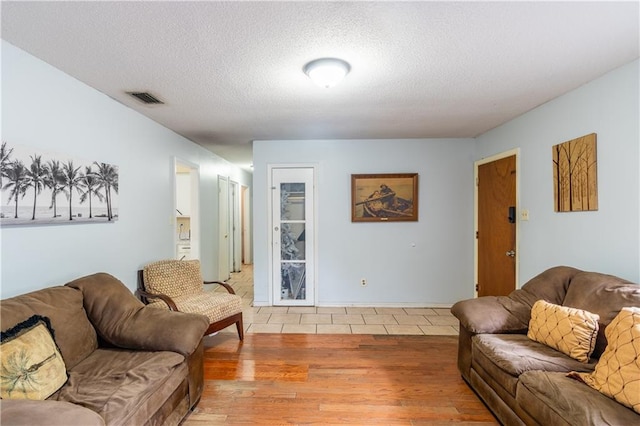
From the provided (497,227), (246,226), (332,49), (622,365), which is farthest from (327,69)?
(246,226)

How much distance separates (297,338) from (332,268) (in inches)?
50.5

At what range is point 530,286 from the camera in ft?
8.04

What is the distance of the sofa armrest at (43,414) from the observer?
42.9 inches

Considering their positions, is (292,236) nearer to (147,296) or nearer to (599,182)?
(147,296)

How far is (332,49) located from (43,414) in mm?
2225

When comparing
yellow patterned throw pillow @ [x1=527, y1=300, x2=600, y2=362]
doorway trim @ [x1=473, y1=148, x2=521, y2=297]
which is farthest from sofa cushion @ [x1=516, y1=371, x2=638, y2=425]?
doorway trim @ [x1=473, y1=148, x2=521, y2=297]

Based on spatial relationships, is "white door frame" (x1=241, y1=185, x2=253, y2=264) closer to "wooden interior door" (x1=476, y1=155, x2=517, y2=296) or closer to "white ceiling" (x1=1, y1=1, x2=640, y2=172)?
"white ceiling" (x1=1, y1=1, x2=640, y2=172)

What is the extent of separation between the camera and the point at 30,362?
4.76 ft

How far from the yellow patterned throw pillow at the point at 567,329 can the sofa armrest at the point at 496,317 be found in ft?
0.49

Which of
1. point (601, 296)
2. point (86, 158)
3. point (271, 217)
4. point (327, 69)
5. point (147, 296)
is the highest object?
point (327, 69)

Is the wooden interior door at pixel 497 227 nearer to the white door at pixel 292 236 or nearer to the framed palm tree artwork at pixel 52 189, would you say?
the white door at pixel 292 236

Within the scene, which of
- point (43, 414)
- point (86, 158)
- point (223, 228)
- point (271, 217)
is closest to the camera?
point (43, 414)

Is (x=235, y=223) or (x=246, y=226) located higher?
(x=235, y=223)

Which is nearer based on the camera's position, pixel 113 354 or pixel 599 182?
pixel 113 354
